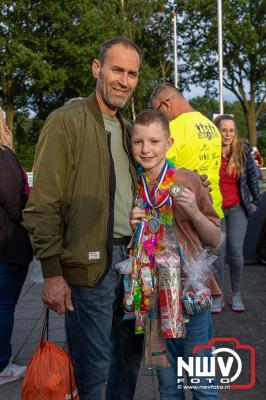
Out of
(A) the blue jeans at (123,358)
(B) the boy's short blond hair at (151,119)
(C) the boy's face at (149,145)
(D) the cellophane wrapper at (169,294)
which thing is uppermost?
(B) the boy's short blond hair at (151,119)

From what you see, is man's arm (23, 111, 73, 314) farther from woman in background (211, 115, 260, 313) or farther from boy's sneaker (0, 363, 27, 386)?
woman in background (211, 115, 260, 313)

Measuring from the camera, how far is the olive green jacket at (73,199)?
2469 mm

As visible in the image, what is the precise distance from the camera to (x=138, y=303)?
2.69m

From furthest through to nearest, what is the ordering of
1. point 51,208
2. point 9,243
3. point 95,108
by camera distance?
point 9,243, point 95,108, point 51,208

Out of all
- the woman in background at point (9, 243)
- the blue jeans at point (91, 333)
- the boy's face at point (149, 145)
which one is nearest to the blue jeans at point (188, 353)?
the blue jeans at point (91, 333)

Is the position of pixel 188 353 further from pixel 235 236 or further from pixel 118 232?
pixel 235 236

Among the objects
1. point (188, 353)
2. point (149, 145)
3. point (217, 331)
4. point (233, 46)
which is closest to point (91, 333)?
point (188, 353)

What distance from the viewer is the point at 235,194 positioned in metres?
5.57

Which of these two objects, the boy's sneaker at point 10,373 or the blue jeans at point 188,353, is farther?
the boy's sneaker at point 10,373

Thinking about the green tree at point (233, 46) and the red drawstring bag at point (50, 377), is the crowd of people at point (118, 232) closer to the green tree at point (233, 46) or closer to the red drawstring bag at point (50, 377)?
the red drawstring bag at point (50, 377)

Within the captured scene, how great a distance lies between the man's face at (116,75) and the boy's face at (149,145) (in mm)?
175

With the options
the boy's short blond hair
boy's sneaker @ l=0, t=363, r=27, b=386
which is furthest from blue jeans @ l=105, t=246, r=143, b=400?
boy's sneaker @ l=0, t=363, r=27, b=386

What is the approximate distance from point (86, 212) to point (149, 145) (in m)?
0.45

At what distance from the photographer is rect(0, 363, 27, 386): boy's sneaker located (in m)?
3.93
